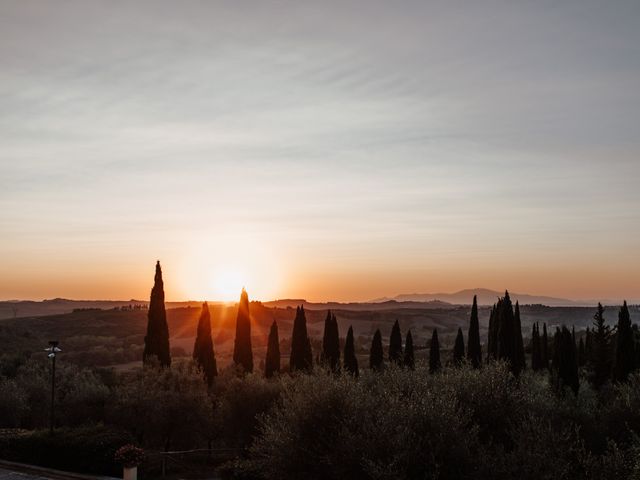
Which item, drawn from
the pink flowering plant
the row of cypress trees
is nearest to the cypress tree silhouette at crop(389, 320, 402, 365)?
the row of cypress trees

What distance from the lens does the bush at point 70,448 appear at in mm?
28547

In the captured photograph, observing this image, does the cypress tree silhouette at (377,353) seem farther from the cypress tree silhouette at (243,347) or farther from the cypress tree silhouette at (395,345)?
the cypress tree silhouette at (243,347)

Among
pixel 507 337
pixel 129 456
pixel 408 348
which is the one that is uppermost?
pixel 507 337

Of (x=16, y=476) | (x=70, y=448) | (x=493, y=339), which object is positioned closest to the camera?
(x=16, y=476)

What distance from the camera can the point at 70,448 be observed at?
29625 mm

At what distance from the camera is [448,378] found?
27797 millimetres

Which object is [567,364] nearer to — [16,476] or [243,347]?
[243,347]

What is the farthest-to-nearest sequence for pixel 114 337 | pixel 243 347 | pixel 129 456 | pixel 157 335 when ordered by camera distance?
1. pixel 114 337
2. pixel 243 347
3. pixel 157 335
4. pixel 129 456

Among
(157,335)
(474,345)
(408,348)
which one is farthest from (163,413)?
(474,345)

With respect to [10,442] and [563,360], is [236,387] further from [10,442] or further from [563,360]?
[563,360]

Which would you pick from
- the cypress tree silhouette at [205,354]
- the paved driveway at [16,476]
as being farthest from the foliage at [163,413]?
the cypress tree silhouette at [205,354]

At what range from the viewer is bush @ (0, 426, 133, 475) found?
28.5 meters

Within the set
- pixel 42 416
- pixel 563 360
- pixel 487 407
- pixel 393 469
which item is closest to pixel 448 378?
A: pixel 487 407

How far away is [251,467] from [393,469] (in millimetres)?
9138
